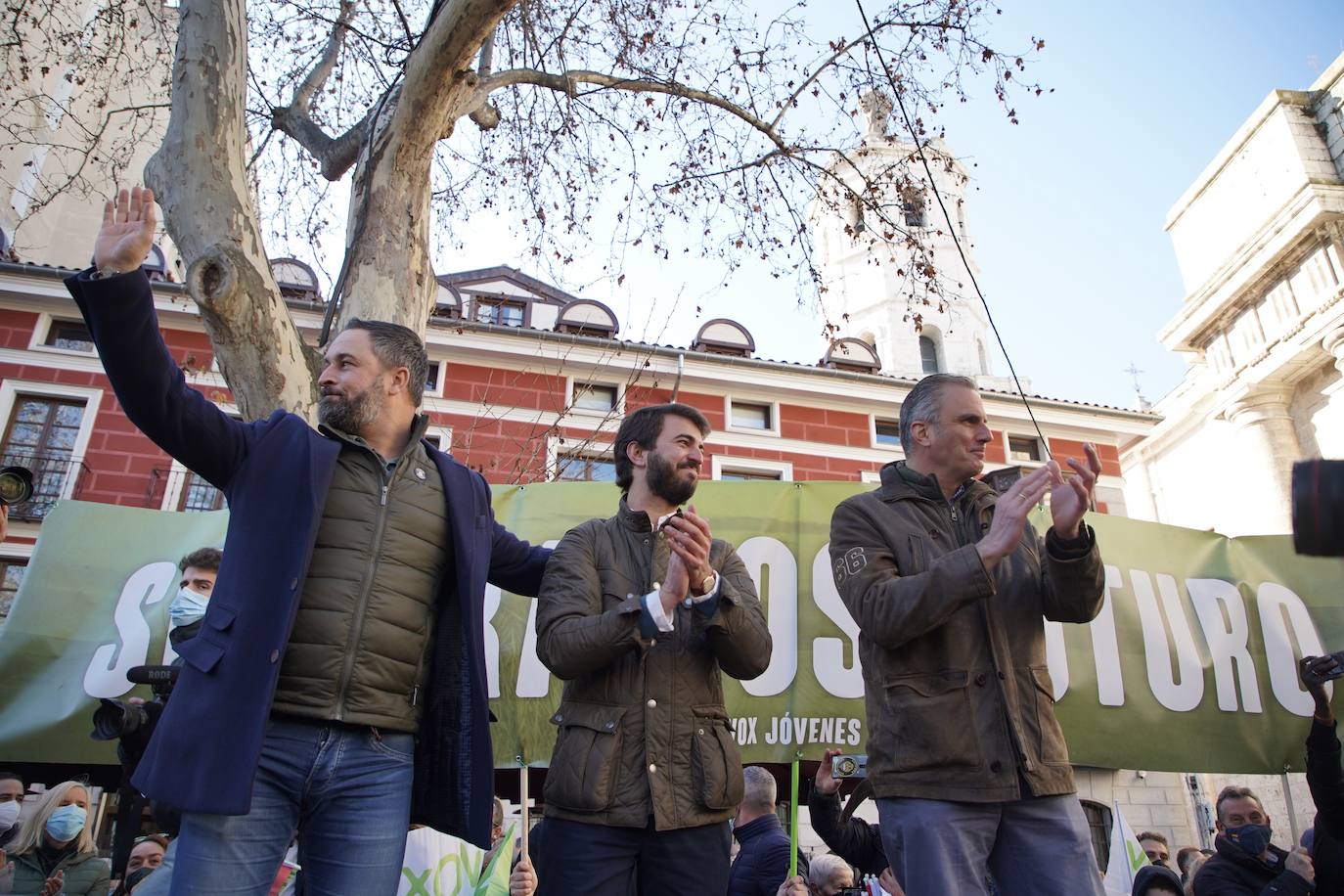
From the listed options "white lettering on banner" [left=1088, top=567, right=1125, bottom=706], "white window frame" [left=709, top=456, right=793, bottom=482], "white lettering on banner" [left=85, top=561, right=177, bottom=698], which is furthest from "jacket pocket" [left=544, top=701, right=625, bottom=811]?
"white window frame" [left=709, top=456, right=793, bottom=482]

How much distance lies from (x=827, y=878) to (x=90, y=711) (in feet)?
13.4

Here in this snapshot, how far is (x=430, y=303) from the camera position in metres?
5.25

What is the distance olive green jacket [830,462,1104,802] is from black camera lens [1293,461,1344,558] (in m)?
1.21

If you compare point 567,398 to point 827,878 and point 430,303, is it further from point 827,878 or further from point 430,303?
point 827,878

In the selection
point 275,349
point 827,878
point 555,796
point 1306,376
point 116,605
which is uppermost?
point 1306,376

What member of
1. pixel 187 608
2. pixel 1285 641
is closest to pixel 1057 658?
pixel 1285 641

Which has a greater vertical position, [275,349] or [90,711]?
[275,349]

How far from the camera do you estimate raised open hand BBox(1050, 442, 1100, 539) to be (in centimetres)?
244

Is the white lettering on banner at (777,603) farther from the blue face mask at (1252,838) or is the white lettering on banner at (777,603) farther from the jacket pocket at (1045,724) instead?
the blue face mask at (1252,838)

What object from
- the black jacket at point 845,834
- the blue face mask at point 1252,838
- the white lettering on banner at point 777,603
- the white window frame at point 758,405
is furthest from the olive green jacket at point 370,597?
the white window frame at point 758,405

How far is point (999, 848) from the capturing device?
2.29 meters

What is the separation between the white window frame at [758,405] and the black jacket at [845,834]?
1444cm

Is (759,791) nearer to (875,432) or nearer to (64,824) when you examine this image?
(64,824)

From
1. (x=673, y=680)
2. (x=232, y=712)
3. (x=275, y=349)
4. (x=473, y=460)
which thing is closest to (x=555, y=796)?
(x=673, y=680)
